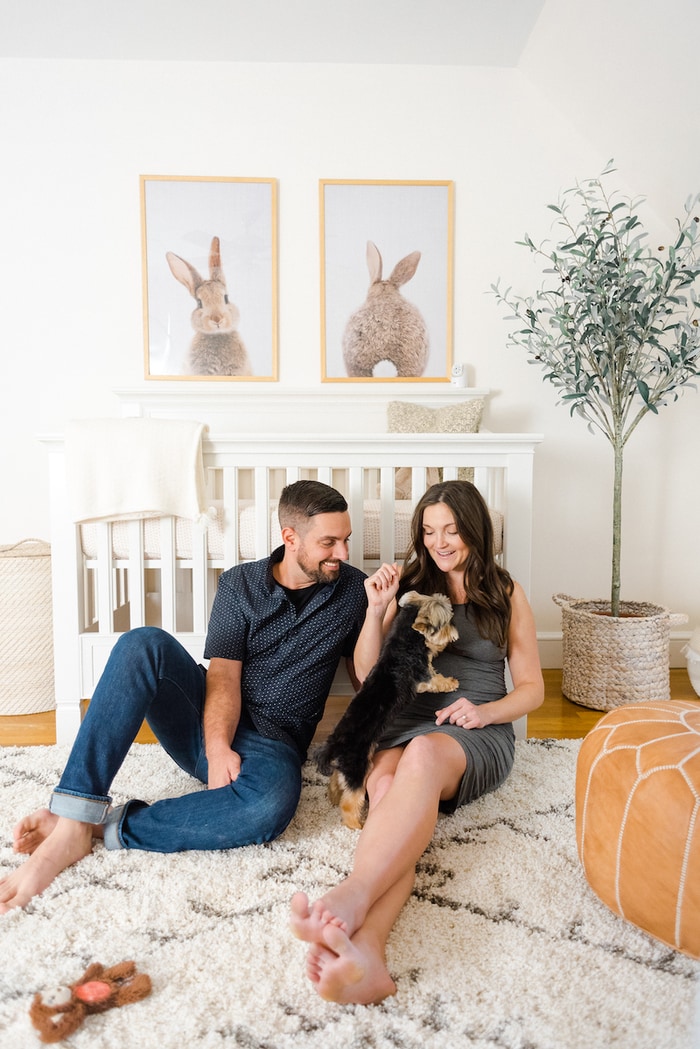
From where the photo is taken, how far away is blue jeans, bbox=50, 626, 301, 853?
124 centimetres

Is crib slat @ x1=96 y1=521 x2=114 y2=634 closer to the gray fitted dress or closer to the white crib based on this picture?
the white crib

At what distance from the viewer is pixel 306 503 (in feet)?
4.99

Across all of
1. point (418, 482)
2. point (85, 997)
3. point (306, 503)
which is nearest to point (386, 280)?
point (418, 482)

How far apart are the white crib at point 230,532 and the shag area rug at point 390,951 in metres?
0.53

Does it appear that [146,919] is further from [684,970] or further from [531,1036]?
[684,970]

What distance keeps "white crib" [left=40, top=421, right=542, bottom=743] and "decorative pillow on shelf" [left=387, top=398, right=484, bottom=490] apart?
1.95 ft

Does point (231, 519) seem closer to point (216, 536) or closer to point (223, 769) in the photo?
point (216, 536)

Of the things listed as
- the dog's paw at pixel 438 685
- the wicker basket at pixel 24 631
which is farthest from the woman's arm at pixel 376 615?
the wicker basket at pixel 24 631

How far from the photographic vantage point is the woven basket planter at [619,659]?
217 centimetres

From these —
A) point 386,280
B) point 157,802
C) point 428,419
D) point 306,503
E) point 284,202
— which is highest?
point 284,202

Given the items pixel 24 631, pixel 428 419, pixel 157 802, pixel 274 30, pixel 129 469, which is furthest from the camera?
pixel 428 419

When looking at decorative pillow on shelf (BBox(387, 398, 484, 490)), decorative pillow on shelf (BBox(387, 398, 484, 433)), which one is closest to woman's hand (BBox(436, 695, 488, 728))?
decorative pillow on shelf (BBox(387, 398, 484, 490))

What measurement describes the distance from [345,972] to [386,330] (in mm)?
2262

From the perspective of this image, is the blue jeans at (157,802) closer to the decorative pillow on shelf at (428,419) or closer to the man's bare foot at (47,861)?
the man's bare foot at (47,861)
